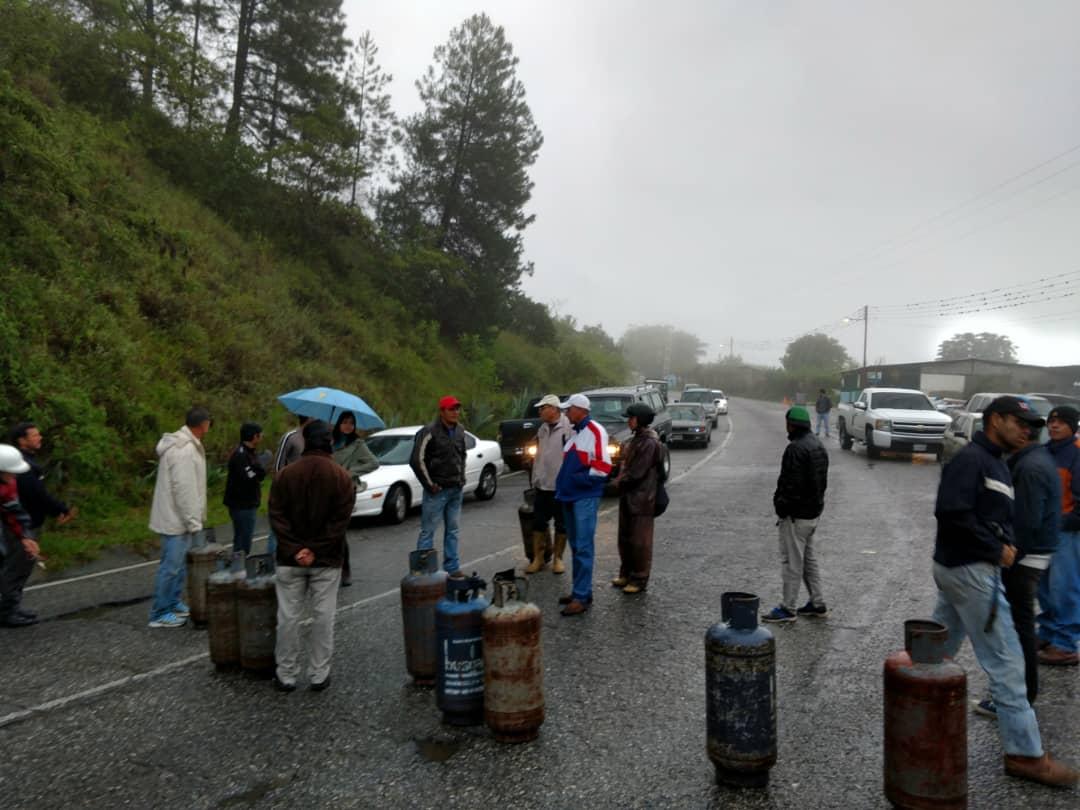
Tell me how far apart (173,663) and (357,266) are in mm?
24213

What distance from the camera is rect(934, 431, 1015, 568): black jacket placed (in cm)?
408

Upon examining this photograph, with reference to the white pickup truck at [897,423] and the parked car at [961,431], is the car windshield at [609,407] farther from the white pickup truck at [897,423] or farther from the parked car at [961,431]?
the white pickup truck at [897,423]

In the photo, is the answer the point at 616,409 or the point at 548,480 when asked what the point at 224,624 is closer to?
the point at 548,480

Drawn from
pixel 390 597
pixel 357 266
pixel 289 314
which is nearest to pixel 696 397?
pixel 357 266

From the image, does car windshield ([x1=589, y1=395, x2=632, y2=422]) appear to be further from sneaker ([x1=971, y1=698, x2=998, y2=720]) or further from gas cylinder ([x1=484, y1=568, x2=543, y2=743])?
gas cylinder ([x1=484, y1=568, x2=543, y2=743])

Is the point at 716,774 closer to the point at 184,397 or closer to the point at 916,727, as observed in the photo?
the point at 916,727

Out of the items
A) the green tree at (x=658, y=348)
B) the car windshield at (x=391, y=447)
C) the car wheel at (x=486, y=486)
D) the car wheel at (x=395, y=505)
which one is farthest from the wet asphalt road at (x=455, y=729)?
the green tree at (x=658, y=348)

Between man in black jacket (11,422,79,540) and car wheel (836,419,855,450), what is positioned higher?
man in black jacket (11,422,79,540)

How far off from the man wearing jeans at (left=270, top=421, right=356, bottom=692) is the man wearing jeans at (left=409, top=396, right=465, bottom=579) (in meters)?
2.71

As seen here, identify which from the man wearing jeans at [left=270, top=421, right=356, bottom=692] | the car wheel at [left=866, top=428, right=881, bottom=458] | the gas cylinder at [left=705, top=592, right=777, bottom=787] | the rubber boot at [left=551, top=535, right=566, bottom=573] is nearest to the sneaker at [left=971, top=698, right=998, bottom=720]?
the gas cylinder at [left=705, top=592, right=777, bottom=787]

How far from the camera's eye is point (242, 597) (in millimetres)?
5613

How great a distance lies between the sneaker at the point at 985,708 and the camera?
4781mm

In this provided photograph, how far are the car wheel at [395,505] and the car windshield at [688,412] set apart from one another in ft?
49.5

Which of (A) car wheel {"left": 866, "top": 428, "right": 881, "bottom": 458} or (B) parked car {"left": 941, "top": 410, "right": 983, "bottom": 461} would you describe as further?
(A) car wheel {"left": 866, "top": 428, "right": 881, "bottom": 458}
